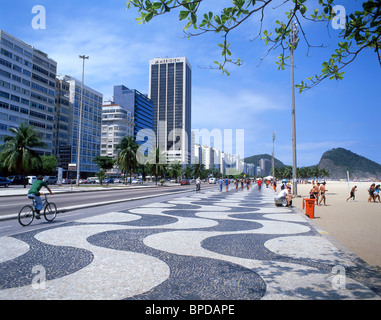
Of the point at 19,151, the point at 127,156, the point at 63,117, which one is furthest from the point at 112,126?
the point at 19,151

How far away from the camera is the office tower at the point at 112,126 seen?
129m

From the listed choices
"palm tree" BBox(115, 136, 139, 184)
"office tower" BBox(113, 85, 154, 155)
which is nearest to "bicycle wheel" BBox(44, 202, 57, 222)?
"palm tree" BBox(115, 136, 139, 184)

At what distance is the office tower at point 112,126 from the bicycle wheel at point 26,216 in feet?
400

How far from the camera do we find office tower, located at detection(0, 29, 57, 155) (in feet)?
218

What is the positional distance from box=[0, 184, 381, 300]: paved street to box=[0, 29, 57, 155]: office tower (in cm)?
7427

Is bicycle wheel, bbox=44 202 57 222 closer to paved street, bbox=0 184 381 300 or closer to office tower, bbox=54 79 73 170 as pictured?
paved street, bbox=0 184 381 300

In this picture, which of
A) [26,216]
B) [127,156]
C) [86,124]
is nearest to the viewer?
[26,216]

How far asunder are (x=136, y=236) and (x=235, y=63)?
200 inches

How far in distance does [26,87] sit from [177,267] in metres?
84.5

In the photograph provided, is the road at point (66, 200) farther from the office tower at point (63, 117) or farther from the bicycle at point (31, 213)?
the office tower at point (63, 117)

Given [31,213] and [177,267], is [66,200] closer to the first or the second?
[31,213]

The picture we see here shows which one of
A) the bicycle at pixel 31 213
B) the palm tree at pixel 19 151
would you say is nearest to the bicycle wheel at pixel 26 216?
the bicycle at pixel 31 213

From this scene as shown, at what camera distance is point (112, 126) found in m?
128

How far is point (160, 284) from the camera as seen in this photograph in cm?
391
